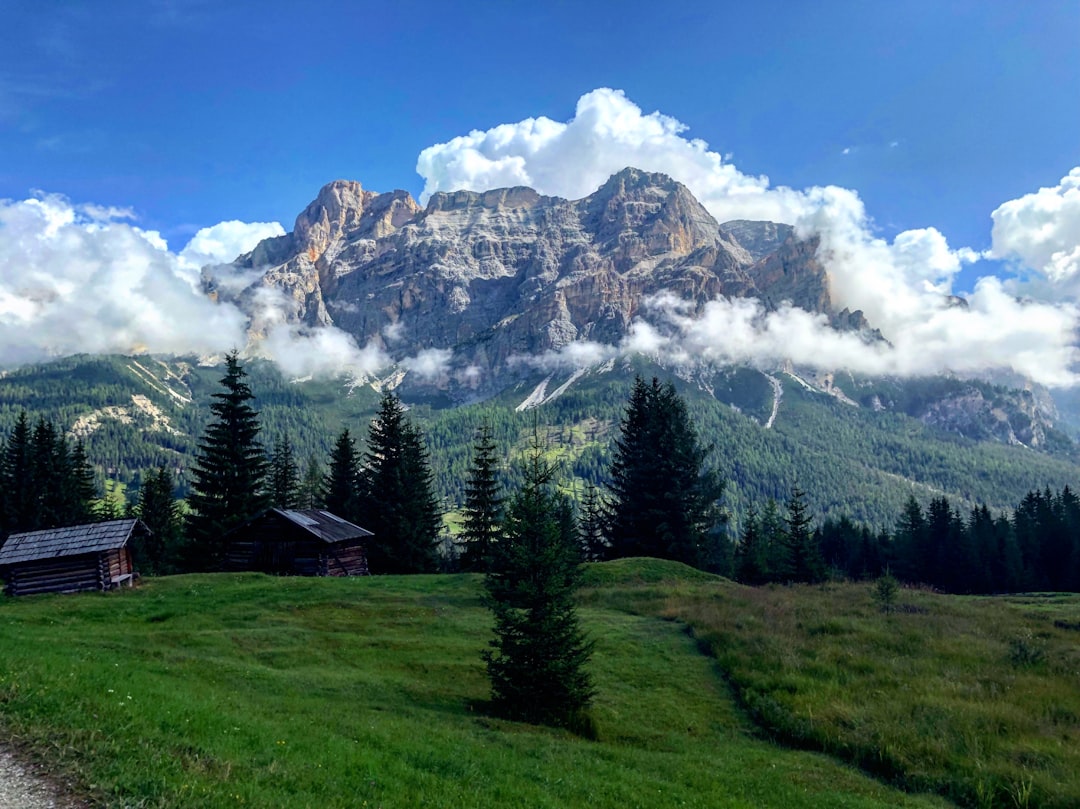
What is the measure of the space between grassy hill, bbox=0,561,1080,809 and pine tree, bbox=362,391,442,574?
2408 cm

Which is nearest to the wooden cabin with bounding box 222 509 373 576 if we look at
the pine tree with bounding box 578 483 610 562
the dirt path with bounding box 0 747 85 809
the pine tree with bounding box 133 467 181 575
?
the pine tree with bounding box 578 483 610 562

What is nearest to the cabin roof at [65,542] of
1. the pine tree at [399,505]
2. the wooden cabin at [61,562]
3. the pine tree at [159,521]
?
the wooden cabin at [61,562]

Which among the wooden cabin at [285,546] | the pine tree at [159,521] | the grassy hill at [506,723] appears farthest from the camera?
the pine tree at [159,521]

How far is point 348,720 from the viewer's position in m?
16.1

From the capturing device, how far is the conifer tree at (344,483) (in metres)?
68.6

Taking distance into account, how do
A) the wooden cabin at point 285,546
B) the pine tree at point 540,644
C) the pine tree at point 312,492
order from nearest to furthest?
the pine tree at point 540,644 → the wooden cabin at point 285,546 → the pine tree at point 312,492

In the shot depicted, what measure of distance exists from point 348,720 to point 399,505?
46.6 meters

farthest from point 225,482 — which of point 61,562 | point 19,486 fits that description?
point 19,486

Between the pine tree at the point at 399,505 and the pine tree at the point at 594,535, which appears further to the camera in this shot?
the pine tree at the point at 594,535

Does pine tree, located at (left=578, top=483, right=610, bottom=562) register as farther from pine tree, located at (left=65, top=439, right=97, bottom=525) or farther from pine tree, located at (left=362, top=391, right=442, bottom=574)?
pine tree, located at (left=65, top=439, right=97, bottom=525)

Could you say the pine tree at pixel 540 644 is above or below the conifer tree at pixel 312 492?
below

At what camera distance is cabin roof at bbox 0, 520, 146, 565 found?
36.8 metres

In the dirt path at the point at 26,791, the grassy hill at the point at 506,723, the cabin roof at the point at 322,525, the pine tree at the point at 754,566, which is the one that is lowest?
the pine tree at the point at 754,566

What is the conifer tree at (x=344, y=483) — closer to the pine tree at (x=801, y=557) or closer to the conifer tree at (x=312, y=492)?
the conifer tree at (x=312, y=492)
